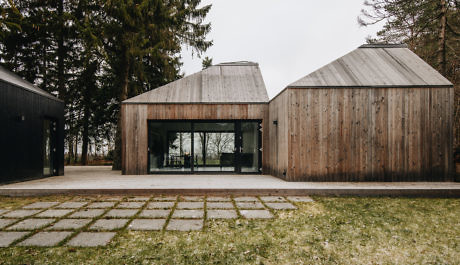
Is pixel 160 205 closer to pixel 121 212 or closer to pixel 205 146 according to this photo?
pixel 121 212

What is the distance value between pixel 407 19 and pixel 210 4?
801 cm

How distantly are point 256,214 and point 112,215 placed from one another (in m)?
2.13

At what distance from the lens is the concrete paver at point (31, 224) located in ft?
10.8

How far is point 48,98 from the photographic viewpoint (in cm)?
823

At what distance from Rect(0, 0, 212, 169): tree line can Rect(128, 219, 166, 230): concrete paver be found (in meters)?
7.66

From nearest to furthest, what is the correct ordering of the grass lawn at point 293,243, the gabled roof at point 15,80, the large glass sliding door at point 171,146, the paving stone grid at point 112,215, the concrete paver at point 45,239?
the grass lawn at point 293,243 → the concrete paver at point 45,239 → the paving stone grid at point 112,215 → the gabled roof at point 15,80 → the large glass sliding door at point 171,146

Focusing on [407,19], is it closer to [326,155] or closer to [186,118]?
[326,155]

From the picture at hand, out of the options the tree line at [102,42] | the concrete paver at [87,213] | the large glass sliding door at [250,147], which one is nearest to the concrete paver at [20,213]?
the concrete paver at [87,213]

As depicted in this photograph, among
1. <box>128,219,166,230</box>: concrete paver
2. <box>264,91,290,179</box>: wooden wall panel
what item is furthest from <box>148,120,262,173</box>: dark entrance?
<box>128,219,166,230</box>: concrete paver

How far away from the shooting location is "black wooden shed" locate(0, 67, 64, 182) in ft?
21.2

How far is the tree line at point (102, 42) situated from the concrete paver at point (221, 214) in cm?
773

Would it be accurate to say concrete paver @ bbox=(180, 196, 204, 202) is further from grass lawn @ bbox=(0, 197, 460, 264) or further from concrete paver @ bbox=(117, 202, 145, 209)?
grass lawn @ bbox=(0, 197, 460, 264)

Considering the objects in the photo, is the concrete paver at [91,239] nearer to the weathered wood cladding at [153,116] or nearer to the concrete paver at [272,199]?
the concrete paver at [272,199]

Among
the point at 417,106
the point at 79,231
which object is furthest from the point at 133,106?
the point at 417,106
